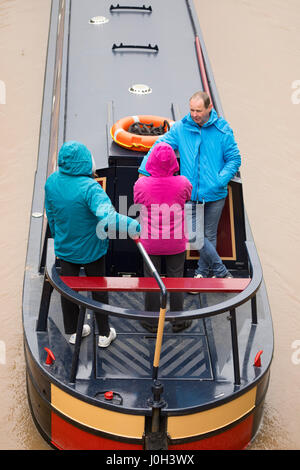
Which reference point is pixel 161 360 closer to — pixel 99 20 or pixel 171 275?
pixel 171 275

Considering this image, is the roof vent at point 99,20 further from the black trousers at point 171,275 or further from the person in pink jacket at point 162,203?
the black trousers at point 171,275

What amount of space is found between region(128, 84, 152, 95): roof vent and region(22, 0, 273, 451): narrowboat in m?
0.01

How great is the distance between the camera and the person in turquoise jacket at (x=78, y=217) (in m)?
4.02

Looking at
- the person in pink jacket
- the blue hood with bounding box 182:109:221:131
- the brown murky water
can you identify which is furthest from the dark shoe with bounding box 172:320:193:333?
the blue hood with bounding box 182:109:221:131

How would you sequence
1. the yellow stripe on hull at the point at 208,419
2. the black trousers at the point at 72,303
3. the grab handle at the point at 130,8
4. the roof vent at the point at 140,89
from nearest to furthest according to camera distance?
the yellow stripe on hull at the point at 208,419 < the black trousers at the point at 72,303 < the roof vent at the point at 140,89 < the grab handle at the point at 130,8

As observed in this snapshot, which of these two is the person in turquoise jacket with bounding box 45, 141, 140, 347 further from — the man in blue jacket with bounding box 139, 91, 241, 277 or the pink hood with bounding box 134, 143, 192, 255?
the man in blue jacket with bounding box 139, 91, 241, 277

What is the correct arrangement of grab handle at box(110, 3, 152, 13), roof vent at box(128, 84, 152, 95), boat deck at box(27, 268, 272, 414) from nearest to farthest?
boat deck at box(27, 268, 272, 414) < roof vent at box(128, 84, 152, 95) < grab handle at box(110, 3, 152, 13)

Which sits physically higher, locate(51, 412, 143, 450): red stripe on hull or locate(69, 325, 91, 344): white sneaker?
locate(69, 325, 91, 344): white sneaker

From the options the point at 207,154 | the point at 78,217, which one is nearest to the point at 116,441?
the point at 78,217

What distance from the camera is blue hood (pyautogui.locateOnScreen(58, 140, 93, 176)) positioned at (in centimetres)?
403

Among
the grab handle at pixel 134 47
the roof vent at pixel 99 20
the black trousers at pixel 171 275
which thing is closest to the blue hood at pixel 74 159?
the black trousers at pixel 171 275

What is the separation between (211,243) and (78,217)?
4.22 ft

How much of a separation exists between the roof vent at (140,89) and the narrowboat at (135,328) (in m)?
0.01

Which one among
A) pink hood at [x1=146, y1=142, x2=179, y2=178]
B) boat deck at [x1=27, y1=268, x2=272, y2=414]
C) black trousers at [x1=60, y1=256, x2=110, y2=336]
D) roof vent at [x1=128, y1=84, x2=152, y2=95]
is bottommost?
boat deck at [x1=27, y1=268, x2=272, y2=414]
